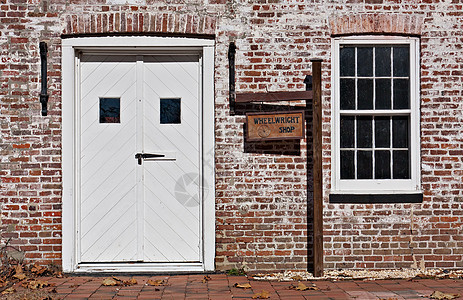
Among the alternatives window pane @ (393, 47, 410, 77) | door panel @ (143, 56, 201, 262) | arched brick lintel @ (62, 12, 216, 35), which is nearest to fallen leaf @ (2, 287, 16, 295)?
door panel @ (143, 56, 201, 262)

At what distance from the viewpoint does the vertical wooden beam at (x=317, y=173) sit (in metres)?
6.97

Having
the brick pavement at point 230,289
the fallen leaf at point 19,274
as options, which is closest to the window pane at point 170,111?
the brick pavement at point 230,289

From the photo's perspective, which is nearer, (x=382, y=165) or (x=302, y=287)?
(x=302, y=287)

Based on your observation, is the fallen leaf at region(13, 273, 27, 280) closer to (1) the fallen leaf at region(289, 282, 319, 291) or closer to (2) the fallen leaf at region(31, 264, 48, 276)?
(2) the fallen leaf at region(31, 264, 48, 276)

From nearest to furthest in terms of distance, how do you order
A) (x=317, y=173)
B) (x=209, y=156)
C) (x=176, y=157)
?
1. (x=317, y=173)
2. (x=209, y=156)
3. (x=176, y=157)

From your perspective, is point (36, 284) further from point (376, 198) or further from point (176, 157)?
point (376, 198)

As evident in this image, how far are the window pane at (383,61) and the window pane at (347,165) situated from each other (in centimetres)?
112

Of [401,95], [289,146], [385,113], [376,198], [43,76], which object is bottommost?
[376,198]

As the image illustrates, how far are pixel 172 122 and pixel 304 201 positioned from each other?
198cm

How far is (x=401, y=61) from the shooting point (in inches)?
290

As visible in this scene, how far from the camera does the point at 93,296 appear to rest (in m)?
6.02

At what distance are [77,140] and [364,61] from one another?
383cm

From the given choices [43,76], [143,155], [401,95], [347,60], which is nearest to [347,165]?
[401,95]

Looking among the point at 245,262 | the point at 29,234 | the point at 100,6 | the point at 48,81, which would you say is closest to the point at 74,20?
the point at 100,6
